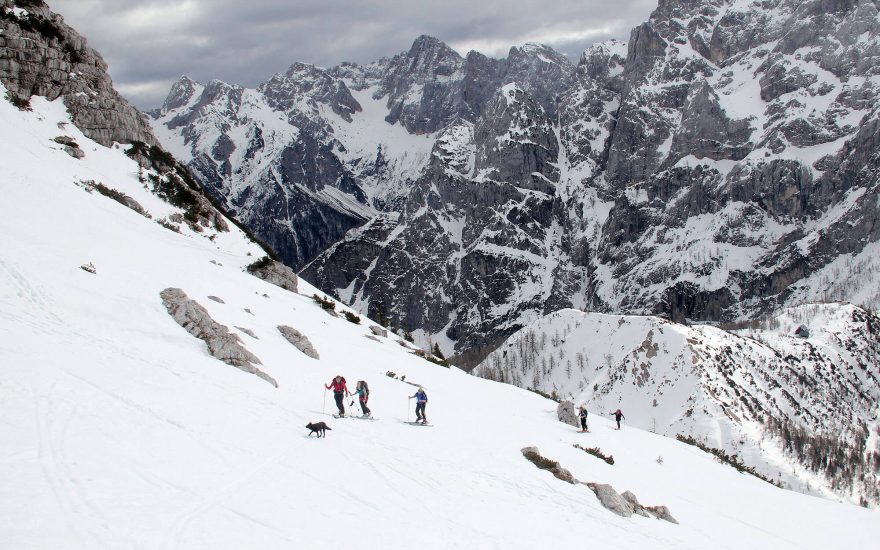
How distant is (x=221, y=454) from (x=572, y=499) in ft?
36.3

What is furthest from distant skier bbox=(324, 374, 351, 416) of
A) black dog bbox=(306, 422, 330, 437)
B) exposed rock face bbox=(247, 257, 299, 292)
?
exposed rock face bbox=(247, 257, 299, 292)

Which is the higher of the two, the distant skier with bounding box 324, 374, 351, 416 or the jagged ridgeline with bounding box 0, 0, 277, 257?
the jagged ridgeline with bounding box 0, 0, 277, 257

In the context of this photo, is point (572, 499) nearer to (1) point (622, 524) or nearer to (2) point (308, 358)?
(1) point (622, 524)

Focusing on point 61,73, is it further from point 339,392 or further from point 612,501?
point 612,501

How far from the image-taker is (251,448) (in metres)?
17.6

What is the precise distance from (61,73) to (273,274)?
42721 millimetres

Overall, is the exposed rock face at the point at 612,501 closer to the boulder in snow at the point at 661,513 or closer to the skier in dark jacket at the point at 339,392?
the boulder in snow at the point at 661,513

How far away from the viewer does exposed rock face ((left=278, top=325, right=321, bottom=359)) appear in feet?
111

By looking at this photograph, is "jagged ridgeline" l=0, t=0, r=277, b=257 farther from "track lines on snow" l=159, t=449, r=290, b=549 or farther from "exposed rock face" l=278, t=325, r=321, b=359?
"track lines on snow" l=159, t=449, r=290, b=549

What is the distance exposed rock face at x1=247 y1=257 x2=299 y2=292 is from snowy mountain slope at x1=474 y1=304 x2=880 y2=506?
79737 mm

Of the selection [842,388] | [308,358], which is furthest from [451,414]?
[842,388]

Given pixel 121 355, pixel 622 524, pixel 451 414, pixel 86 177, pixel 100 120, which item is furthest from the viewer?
pixel 100 120

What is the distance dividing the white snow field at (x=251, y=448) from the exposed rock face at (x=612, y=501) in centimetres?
31

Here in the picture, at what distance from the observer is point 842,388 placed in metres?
152
